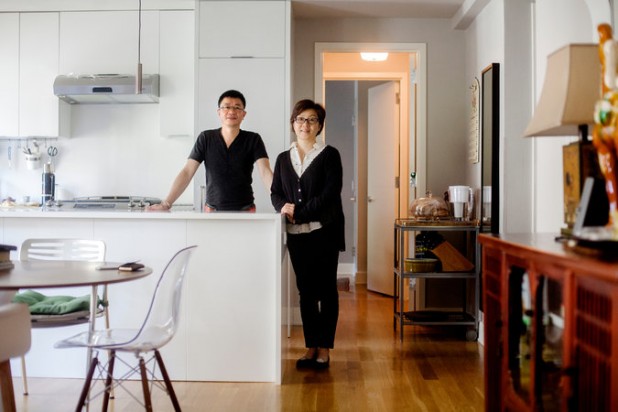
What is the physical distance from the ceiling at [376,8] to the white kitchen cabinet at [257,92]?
0.51 metres

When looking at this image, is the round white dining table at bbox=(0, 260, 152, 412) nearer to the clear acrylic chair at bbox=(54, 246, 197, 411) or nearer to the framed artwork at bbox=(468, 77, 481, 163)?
the clear acrylic chair at bbox=(54, 246, 197, 411)

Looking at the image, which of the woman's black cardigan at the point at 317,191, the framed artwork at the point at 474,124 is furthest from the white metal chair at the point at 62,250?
the framed artwork at the point at 474,124

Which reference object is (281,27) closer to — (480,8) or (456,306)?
(480,8)

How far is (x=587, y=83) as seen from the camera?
1758 mm

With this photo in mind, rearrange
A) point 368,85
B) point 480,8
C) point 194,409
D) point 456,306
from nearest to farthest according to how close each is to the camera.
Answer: point 194,409 → point 480,8 → point 456,306 → point 368,85

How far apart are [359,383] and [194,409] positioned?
2.92 feet

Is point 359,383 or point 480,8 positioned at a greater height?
point 480,8

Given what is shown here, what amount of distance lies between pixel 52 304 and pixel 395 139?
395 centimetres

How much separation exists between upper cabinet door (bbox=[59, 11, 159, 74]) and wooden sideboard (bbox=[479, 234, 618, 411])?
3566 millimetres

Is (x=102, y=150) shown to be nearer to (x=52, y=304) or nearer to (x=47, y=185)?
(x=47, y=185)

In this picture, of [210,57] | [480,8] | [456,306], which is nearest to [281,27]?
[210,57]

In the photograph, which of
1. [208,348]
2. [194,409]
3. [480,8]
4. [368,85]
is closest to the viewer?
[194,409]

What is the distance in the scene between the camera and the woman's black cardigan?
3.27 meters

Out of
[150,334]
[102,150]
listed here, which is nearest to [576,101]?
[150,334]
